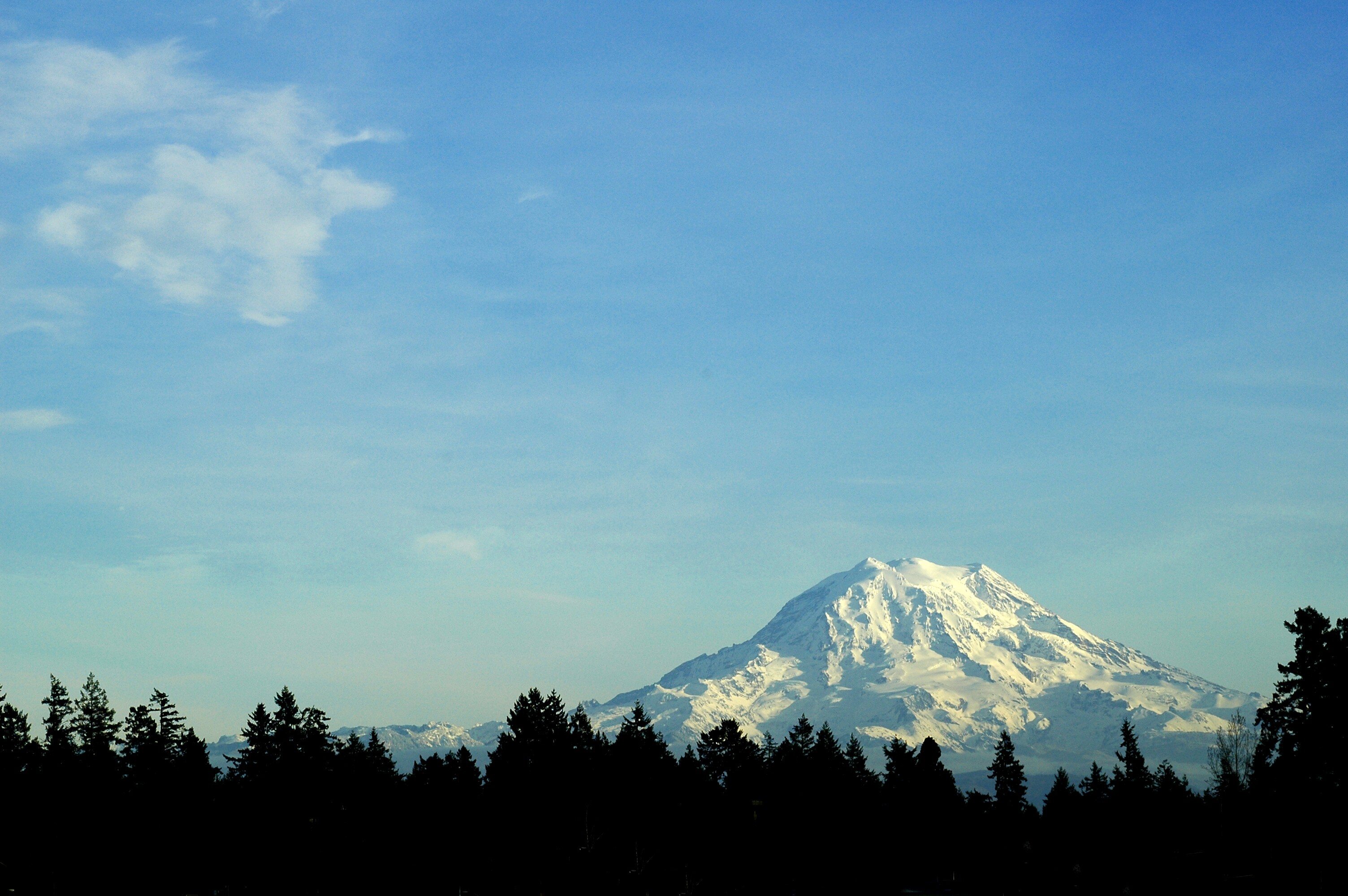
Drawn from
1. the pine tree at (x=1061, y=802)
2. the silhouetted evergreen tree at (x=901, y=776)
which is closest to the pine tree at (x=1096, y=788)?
the pine tree at (x=1061, y=802)

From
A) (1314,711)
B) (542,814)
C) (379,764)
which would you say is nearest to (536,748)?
(542,814)

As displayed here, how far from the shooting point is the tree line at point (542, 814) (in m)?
76.1

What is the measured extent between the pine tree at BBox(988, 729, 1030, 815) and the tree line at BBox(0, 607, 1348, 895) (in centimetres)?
1640

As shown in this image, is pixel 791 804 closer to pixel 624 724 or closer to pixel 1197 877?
pixel 624 724

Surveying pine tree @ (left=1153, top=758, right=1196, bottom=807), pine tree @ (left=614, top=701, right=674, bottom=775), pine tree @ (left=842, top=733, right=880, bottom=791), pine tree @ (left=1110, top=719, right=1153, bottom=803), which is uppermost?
pine tree @ (left=614, top=701, right=674, bottom=775)

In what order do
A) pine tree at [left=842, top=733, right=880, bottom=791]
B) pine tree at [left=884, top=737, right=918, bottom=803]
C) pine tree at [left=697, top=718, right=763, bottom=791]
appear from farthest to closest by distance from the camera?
pine tree at [left=884, top=737, right=918, bottom=803]
pine tree at [left=842, top=733, right=880, bottom=791]
pine tree at [left=697, top=718, right=763, bottom=791]

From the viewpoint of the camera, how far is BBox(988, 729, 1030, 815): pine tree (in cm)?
13575

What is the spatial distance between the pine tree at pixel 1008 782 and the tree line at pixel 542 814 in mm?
16404

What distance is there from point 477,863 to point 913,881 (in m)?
78.4

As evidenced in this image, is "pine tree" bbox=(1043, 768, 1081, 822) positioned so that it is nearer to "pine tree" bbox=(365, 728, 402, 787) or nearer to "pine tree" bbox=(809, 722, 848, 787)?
"pine tree" bbox=(809, 722, 848, 787)

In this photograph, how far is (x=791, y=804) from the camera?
101 m

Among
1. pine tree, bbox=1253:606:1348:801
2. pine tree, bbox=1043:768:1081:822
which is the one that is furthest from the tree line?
pine tree, bbox=1043:768:1081:822

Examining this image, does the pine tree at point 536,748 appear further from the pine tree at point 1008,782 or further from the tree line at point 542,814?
the pine tree at point 1008,782

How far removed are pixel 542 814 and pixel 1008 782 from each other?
7431 centimetres
